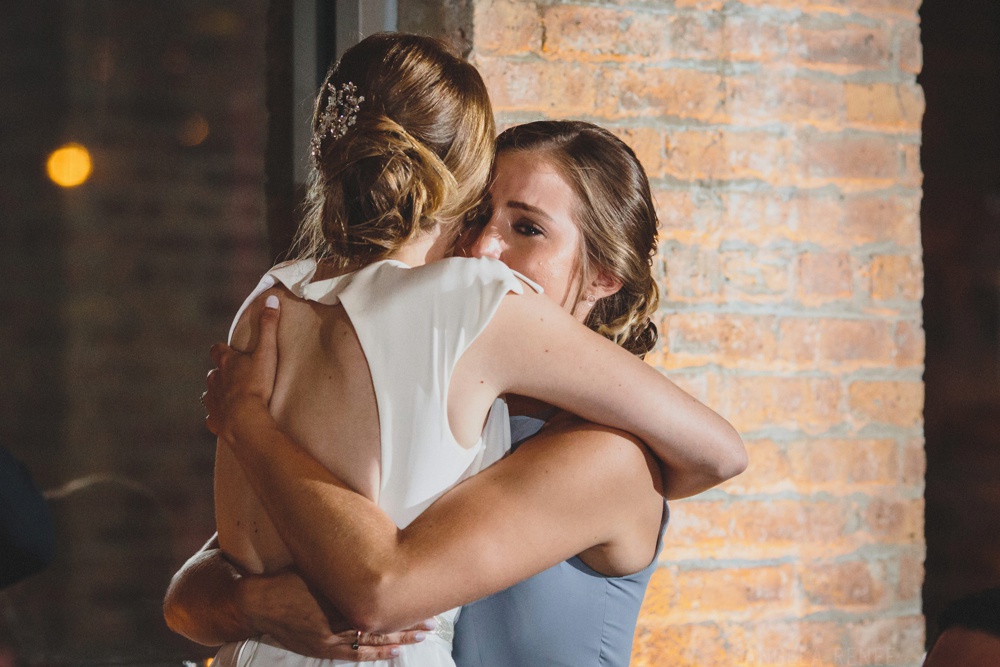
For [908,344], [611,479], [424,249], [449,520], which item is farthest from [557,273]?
[908,344]

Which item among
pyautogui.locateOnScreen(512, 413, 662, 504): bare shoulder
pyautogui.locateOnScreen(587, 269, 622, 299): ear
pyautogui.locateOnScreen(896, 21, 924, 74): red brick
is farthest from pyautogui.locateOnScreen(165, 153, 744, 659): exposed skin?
pyautogui.locateOnScreen(896, 21, 924, 74): red brick

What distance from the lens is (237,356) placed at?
4.20 ft

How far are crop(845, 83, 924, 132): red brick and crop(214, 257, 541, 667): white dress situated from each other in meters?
1.16

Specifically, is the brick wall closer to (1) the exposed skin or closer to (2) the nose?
(2) the nose

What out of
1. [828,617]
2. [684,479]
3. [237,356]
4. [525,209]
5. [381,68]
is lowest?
[828,617]

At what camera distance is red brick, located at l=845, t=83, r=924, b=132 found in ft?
6.43

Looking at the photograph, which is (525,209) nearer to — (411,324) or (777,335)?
A: (411,324)

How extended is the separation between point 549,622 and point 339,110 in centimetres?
78

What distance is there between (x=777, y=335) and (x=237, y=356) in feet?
3.77

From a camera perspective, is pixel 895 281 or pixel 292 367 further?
pixel 895 281

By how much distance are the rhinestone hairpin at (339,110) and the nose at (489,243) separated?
13.3 inches

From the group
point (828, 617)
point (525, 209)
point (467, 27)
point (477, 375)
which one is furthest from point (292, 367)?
point (828, 617)

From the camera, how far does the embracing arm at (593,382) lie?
45.8 inches

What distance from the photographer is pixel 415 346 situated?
1131mm
